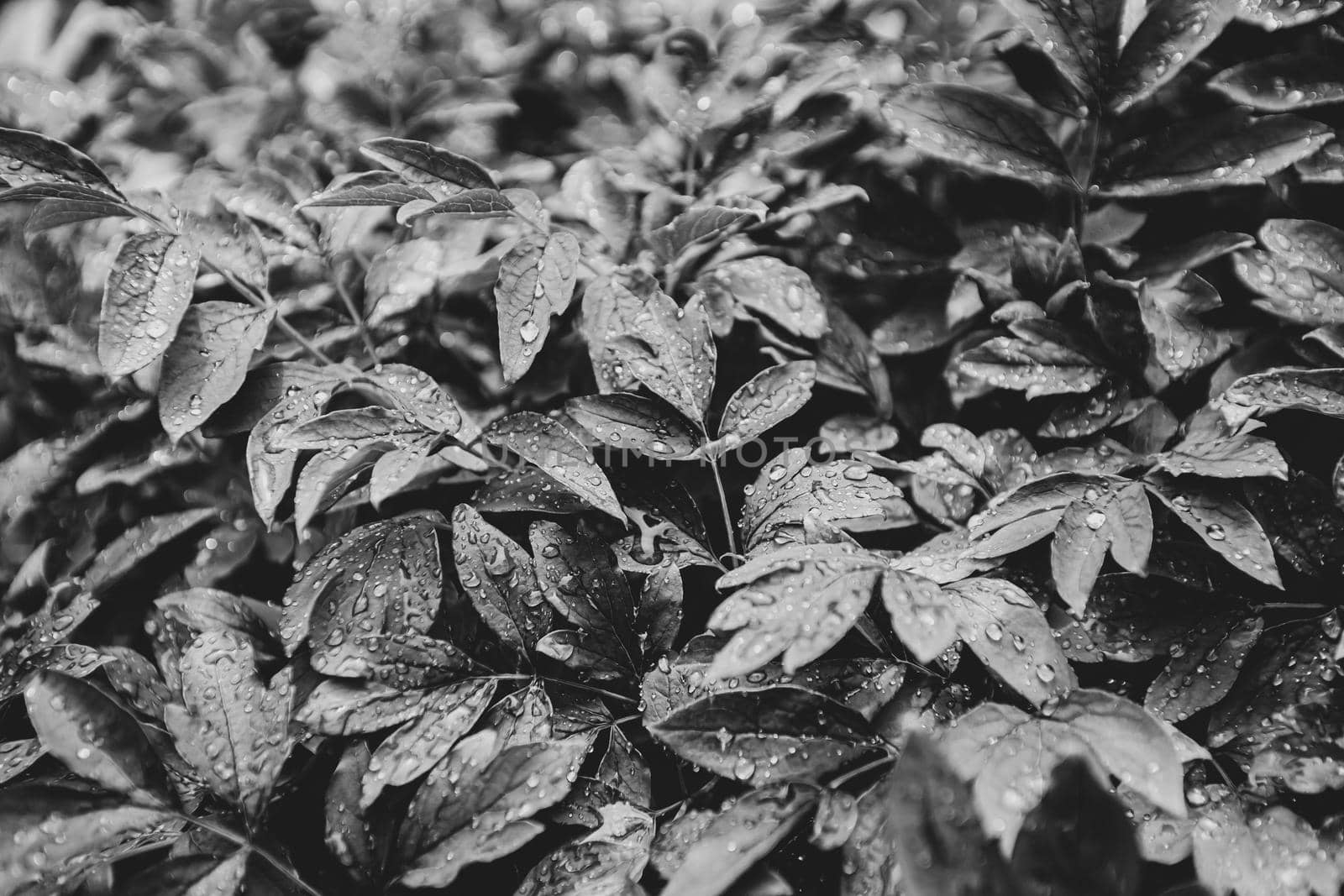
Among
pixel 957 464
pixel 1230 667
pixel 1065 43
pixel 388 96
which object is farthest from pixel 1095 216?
pixel 388 96

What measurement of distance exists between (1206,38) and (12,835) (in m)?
1.20

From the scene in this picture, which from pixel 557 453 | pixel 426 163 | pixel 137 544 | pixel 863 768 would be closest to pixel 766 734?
pixel 863 768

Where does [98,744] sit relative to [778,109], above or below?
below

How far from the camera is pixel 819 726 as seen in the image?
2.06ft

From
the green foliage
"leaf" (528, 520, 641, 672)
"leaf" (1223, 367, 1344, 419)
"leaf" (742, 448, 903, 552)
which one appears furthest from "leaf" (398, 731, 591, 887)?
"leaf" (1223, 367, 1344, 419)

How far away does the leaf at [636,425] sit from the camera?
77cm

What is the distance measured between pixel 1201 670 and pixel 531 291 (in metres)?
0.66

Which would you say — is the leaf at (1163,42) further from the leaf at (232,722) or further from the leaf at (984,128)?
the leaf at (232,722)

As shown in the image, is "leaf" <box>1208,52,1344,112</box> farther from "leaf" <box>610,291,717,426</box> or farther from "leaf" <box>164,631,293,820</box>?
"leaf" <box>164,631,293,820</box>

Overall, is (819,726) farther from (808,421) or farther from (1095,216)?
(1095,216)

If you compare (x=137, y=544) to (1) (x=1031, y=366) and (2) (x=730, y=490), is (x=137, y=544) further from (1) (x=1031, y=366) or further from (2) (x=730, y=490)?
(1) (x=1031, y=366)

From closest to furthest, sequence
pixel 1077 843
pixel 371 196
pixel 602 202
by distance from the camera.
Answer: pixel 1077 843
pixel 371 196
pixel 602 202

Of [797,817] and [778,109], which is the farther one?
[778,109]

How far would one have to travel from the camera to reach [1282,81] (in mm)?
863
